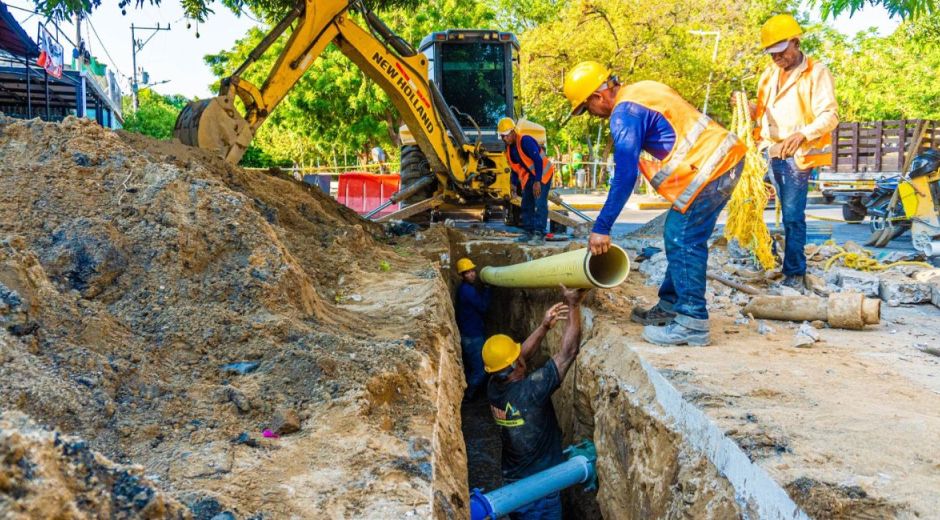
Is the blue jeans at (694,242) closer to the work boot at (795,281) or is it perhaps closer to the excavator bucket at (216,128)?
the work boot at (795,281)

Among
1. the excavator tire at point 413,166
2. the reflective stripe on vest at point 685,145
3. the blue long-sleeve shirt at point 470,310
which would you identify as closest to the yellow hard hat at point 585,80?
the reflective stripe on vest at point 685,145

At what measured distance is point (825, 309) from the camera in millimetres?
5078

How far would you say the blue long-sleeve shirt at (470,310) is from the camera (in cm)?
837

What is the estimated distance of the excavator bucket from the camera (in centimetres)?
652

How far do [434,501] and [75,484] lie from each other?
1265 mm

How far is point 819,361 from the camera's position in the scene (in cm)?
416

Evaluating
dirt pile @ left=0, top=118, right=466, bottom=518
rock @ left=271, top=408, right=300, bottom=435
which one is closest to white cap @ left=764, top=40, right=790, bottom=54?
dirt pile @ left=0, top=118, right=466, bottom=518

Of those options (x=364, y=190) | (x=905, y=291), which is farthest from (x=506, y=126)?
(x=364, y=190)

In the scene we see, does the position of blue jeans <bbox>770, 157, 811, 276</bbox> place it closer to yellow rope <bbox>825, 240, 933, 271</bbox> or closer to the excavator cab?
yellow rope <bbox>825, 240, 933, 271</bbox>

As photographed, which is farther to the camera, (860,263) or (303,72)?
(303,72)

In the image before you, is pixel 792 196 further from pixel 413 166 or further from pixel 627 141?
pixel 413 166

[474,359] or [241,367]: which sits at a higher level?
[241,367]

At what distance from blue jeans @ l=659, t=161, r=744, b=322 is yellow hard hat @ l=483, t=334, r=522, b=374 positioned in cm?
137

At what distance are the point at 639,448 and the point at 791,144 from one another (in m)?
2.81
